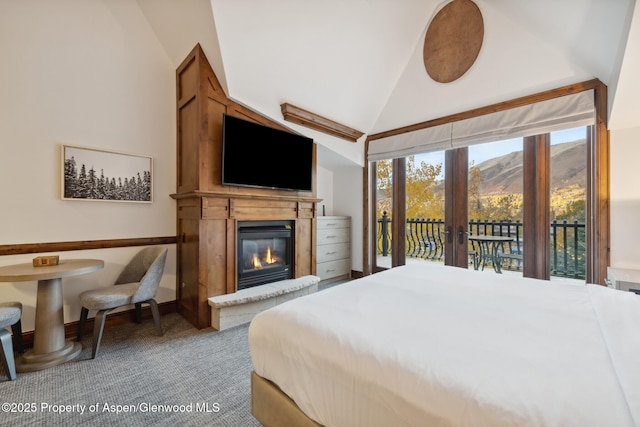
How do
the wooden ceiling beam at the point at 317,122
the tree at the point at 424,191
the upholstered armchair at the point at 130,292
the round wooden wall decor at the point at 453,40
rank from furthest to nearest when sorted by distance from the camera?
the tree at the point at 424,191, the wooden ceiling beam at the point at 317,122, the round wooden wall decor at the point at 453,40, the upholstered armchair at the point at 130,292

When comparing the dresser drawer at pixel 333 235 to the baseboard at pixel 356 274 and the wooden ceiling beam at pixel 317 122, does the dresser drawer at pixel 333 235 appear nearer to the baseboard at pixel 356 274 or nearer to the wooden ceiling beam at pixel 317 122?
the baseboard at pixel 356 274

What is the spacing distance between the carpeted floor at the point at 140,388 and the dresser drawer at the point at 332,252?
1.99 metres

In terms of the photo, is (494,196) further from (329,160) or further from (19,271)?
(19,271)

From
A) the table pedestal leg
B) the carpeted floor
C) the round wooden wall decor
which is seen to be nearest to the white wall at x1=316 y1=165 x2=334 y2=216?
the round wooden wall decor

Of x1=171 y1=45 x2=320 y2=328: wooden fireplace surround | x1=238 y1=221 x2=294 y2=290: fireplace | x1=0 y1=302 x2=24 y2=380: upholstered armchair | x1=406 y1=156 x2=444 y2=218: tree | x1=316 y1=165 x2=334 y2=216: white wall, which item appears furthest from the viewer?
x1=316 y1=165 x2=334 y2=216: white wall

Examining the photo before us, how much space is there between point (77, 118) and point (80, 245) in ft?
4.14

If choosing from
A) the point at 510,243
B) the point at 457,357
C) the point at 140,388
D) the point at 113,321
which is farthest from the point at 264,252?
the point at 510,243

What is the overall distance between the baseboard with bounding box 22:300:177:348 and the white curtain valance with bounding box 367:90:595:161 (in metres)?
3.69

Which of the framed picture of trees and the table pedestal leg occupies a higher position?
the framed picture of trees

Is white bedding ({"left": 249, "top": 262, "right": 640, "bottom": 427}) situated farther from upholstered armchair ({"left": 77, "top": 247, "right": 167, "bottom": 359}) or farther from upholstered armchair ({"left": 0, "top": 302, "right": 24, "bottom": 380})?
upholstered armchair ({"left": 0, "top": 302, "right": 24, "bottom": 380})

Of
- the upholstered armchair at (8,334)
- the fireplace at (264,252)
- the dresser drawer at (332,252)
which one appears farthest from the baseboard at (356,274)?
the upholstered armchair at (8,334)

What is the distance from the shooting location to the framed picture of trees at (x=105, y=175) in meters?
2.67

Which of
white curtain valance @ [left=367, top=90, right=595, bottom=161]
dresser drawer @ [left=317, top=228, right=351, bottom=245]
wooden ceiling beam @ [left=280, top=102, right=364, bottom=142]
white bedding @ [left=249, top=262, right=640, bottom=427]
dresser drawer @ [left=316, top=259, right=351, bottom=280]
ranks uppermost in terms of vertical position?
wooden ceiling beam @ [left=280, top=102, right=364, bottom=142]

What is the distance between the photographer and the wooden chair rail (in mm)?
2423
